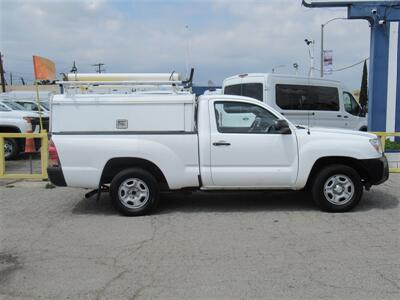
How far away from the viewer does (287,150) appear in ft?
23.6

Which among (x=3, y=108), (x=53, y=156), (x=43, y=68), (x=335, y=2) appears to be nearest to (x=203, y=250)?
(x=53, y=156)

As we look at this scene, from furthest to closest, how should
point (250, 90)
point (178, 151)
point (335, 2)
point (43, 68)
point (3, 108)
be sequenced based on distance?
1. point (3, 108)
2. point (250, 90)
3. point (335, 2)
4. point (43, 68)
5. point (178, 151)

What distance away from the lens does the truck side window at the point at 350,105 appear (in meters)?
15.0

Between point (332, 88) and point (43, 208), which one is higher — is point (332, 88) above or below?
above

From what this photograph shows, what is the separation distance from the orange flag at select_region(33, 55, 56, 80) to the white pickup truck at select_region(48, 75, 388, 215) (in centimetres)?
333

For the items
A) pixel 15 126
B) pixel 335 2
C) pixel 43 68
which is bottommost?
pixel 15 126

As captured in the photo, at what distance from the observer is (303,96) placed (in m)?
13.9

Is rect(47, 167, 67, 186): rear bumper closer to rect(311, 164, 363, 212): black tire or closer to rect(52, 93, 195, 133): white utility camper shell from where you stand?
rect(52, 93, 195, 133): white utility camper shell

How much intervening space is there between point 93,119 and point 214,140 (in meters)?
1.85

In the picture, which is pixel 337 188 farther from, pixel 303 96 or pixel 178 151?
pixel 303 96

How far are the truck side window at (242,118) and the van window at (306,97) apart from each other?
20.4 feet

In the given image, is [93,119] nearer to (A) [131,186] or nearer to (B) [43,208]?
(A) [131,186]

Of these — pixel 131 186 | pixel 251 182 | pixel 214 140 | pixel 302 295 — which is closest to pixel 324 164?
pixel 251 182

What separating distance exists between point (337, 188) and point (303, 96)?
22.9 ft
